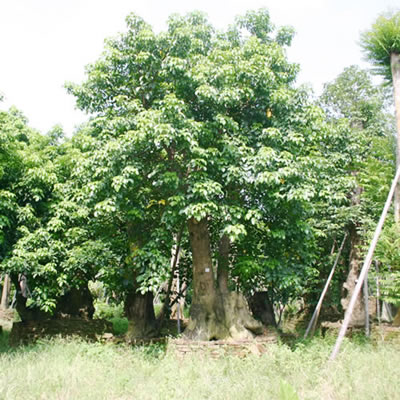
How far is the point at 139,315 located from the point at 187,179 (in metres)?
5.69

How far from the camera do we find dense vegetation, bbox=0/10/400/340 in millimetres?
9102

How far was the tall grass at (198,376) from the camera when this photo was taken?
20.2 feet

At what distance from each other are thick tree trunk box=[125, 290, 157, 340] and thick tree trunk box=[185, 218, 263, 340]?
2.60 m

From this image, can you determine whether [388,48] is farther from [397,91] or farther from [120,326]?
[120,326]

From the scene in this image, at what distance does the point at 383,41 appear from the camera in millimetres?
10961

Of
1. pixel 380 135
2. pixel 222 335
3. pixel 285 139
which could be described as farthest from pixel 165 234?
pixel 380 135

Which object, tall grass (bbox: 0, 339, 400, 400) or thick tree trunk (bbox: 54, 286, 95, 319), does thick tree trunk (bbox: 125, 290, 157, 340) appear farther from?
thick tree trunk (bbox: 54, 286, 95, 319)

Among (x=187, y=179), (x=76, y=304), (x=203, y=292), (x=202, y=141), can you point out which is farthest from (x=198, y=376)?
(x=76, y=304)

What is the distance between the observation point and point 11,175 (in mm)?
11492

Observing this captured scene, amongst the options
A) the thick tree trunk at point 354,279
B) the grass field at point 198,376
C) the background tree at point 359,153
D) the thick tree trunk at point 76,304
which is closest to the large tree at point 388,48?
the background tree at point 359,153

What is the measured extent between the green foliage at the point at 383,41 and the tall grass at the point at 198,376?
812cm

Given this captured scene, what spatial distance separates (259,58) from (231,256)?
557 cm

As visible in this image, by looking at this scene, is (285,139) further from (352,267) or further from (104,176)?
(352,267)

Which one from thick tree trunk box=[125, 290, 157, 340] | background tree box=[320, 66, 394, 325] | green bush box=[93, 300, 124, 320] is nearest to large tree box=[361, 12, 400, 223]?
background tree box=[320, 66, 394, 325]
